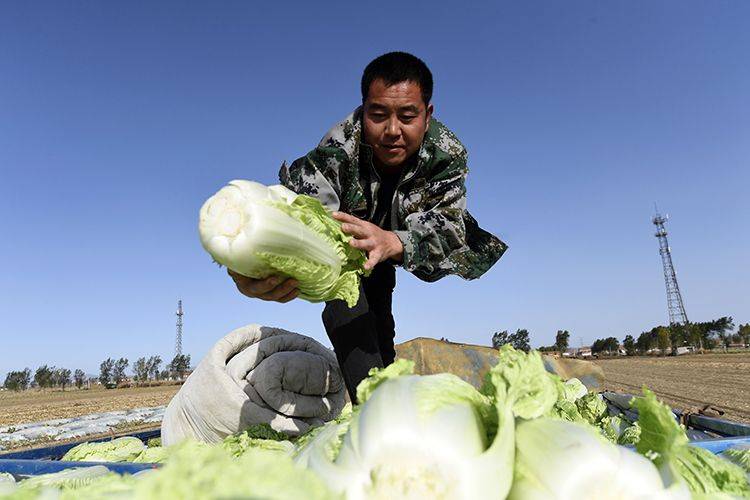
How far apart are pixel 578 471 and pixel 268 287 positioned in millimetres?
2514

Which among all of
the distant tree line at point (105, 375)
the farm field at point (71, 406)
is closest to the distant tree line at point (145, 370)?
the distant tree line at point (105, 375)

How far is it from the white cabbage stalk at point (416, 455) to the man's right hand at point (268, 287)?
2086 millimetres

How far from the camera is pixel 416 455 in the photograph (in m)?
1.31

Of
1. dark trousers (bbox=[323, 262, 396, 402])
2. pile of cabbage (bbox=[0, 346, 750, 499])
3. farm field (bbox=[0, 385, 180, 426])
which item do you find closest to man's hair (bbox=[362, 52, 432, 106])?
dark trousers (bbox=[323, 262, 396, 402])

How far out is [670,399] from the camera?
648 inches

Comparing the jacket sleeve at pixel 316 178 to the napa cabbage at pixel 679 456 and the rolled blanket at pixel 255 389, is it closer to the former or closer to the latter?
the rolled blanket at pixel 255 389

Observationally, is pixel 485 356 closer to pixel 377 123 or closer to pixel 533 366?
pixel 377 123

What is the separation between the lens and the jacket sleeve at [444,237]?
4.25 metres

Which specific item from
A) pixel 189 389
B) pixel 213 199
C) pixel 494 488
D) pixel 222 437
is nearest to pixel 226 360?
pixel 189 389

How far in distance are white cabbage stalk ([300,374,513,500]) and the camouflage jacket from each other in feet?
9.30

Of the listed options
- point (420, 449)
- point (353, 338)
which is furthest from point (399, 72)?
point (420, 449)

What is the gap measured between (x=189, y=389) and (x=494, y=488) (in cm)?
388

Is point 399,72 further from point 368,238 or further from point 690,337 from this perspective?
point 690,337

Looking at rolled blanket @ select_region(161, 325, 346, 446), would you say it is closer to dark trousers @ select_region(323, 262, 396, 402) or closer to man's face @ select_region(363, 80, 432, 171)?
dark trousers @ select_region(323, 262, 396, 402)
